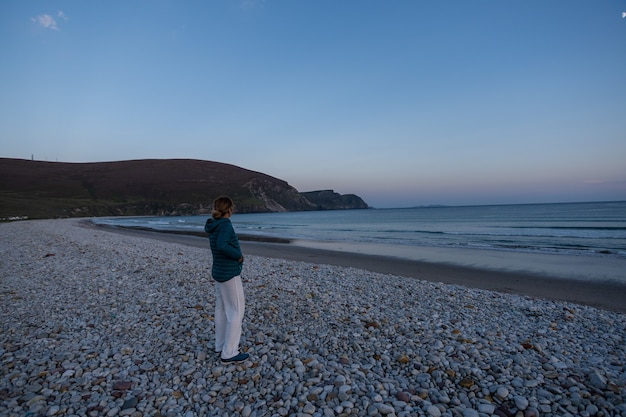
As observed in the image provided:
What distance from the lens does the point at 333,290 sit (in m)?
9.91

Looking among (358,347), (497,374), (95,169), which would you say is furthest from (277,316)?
(95,169)

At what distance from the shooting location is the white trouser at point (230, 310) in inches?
195

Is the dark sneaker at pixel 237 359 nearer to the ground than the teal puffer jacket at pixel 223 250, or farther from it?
nearer to the ground

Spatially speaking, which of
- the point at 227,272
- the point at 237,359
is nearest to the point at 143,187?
the point at 237,359

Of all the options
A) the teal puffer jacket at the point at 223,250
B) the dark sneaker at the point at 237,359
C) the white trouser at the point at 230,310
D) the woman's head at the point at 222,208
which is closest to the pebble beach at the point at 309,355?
the dark sneaker at the point at 237,359

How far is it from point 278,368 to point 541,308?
23.0 ft

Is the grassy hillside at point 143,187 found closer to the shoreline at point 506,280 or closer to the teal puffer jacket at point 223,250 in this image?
the shoreline at point 506,280

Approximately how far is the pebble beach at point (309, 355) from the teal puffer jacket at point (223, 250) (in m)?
1.41

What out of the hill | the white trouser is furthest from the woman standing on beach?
the hill

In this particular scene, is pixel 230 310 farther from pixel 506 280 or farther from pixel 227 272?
pixel 506 280

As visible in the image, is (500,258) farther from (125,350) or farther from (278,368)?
(125,350)

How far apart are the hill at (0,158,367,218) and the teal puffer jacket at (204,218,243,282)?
103 metres

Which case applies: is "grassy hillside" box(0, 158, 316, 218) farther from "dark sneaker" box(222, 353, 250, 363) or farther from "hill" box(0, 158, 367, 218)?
"dark sneaker" box(222, 353, 250, 363)

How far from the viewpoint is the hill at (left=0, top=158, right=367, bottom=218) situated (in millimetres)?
117000
